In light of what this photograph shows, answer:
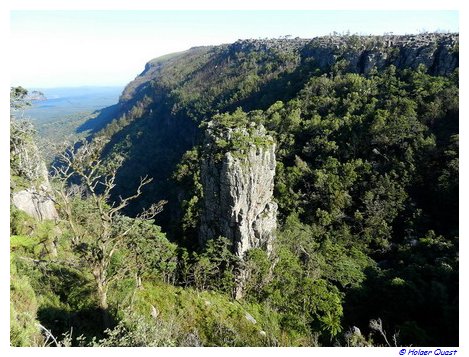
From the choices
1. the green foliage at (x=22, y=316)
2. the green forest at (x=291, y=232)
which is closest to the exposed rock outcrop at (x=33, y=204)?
the green forest at (x=291, y=232)

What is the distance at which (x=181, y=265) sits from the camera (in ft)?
88.3

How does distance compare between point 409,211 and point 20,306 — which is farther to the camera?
point 409,211

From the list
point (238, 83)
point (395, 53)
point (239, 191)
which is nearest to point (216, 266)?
point (239, 191)

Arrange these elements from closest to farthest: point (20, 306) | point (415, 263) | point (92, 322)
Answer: point (20, 306) < point (92, 322) < point (415, 263)

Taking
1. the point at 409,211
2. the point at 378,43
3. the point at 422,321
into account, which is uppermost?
the point at 378,43

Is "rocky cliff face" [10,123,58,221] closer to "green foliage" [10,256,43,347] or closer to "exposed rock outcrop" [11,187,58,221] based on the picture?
"exposed rock outcrop" [11,187,58,221]

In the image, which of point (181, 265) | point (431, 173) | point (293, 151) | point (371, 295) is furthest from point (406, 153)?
point (181, 265)

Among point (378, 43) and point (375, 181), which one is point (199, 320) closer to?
point (375, 181)

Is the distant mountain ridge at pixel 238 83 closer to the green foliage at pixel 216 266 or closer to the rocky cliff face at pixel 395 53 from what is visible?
the rocky cliff face at pixel 395 53

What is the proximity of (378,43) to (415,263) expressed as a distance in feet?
158

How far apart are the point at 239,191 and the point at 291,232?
945 cm

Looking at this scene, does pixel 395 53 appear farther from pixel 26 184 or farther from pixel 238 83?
pixel 26 184

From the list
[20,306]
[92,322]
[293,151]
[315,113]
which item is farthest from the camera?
[315,113]

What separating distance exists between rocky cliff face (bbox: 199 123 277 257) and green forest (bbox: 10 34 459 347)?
310 millimetres
